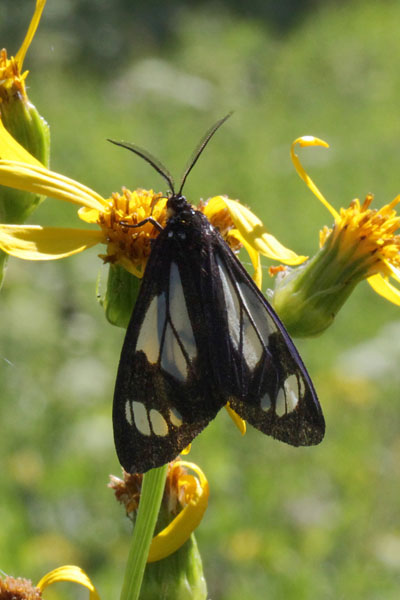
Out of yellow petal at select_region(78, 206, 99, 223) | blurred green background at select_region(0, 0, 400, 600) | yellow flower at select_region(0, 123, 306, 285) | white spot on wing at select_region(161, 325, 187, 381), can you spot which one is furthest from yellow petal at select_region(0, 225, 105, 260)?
blurred green background at select_region(0, 0, 400, 600)

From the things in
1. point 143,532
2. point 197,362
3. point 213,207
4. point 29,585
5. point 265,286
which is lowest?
point 29,585

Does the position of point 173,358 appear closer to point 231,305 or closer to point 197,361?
point 197,361

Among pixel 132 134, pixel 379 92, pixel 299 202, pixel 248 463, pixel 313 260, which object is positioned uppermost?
pixel 379 92

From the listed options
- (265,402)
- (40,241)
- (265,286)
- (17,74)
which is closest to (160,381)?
(265,402)

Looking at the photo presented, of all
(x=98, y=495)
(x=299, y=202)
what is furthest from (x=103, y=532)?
(x=299, y=202)

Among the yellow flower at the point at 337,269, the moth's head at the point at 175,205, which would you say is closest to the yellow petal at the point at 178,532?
the yellow flower at the point at 337,269

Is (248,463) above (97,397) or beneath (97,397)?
beneath

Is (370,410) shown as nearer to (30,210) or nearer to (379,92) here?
(30,210)
